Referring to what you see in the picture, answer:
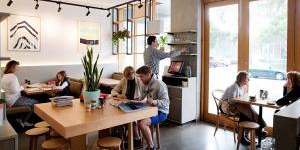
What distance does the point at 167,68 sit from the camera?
583 centimetres

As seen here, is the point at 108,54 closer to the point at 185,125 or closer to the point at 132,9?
the point at 132,9

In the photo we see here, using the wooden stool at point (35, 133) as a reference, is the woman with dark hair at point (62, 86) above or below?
above

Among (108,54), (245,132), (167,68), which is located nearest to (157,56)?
(167,68)

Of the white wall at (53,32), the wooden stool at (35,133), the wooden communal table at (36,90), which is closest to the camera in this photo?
the wooden stool at (35,133)

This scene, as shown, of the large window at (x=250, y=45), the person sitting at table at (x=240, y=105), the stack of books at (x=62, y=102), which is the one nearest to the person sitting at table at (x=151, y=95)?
the stack of books at (x=62, y=102)

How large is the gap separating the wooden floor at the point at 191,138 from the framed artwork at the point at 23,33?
2.74m

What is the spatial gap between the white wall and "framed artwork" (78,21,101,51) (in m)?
0.12

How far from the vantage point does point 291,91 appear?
359cm

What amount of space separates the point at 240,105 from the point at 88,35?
5.01m

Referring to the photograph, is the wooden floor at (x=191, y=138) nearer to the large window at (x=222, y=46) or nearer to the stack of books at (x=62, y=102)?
the large window at (x=222, y=46)

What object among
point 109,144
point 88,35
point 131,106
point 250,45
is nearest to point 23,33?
point 88,35

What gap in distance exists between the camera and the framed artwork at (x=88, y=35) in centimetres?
733

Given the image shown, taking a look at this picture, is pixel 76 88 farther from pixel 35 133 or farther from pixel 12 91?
pixel 35 133

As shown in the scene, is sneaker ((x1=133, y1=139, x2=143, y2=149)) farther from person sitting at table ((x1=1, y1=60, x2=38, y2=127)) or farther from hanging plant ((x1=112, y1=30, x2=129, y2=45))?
hanging plant ((x1=112, y1=30, x2=129, y2=45))
